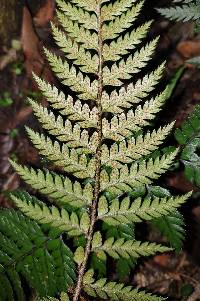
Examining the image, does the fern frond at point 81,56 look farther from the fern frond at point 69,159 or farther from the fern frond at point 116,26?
the fern frond at point 69,159

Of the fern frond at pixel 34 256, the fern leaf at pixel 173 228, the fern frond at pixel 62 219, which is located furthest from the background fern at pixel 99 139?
the fern leaf at pixel 173 228

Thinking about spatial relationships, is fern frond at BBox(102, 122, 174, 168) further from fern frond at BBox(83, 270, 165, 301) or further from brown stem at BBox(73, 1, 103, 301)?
fern frond at BBox(83, 270, 165, 301)

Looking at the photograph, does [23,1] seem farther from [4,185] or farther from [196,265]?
[196,265]

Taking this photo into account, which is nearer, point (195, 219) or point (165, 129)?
point (165, 129)

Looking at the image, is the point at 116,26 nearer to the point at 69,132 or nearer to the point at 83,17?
the point at 83,17

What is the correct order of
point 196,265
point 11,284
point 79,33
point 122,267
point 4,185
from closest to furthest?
point 79,33
point 11,284
point 122,267
point 196,265
point 4,185

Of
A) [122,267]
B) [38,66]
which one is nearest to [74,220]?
[122,267]
